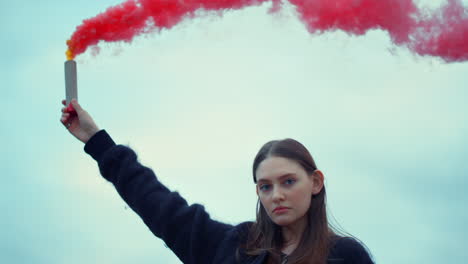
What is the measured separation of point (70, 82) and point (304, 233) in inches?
140

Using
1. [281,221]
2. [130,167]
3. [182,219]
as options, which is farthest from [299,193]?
[130,167]

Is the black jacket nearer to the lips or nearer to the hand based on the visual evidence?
the hand

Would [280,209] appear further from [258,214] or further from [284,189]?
[258,214]

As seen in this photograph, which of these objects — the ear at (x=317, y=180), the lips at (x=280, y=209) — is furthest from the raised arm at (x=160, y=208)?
the ear at (x=317, y=180)

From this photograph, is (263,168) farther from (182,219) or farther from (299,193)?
(182,219)

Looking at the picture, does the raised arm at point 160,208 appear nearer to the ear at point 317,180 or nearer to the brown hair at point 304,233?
the brown hair at point 304,233

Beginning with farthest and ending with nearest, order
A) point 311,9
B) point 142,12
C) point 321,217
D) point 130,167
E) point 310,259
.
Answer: point 311,9
point 142,12
point 130,167
point 321,217
point 310,259

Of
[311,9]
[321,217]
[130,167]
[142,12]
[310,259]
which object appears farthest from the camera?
[311,9]

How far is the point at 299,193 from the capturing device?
21.7 ft

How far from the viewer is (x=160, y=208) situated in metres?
7.06

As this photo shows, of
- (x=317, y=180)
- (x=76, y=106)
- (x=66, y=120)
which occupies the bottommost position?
(x=317, y=180)

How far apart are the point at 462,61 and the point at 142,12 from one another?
6.52 metres

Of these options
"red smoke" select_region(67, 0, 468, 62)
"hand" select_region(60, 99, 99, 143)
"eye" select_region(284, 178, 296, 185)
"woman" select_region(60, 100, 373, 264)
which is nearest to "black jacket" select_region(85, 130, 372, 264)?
"woman" select_region(60, 100, 373, 264)

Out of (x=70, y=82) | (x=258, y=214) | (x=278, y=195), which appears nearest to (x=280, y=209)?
(x=278, y=195)
